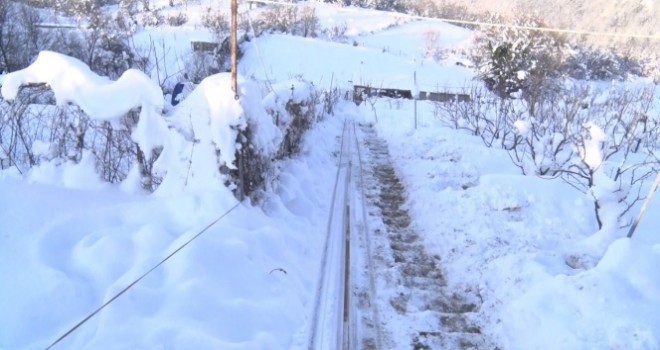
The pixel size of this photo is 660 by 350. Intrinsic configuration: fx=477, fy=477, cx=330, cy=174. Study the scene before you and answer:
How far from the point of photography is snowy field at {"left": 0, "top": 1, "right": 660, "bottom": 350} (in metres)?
3.41

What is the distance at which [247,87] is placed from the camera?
565cm

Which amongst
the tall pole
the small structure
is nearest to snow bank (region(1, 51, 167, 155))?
the tall pole

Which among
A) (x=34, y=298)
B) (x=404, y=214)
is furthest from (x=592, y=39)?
(x=34, y=298)

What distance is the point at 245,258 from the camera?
178 inches

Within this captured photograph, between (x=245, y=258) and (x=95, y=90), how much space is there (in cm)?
244

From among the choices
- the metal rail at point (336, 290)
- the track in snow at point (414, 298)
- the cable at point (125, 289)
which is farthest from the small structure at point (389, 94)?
the cable at point (125, 289)

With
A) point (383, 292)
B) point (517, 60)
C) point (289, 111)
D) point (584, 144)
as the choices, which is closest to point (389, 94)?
point (517, 60)

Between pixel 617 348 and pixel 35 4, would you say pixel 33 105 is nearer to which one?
pixel 617 348

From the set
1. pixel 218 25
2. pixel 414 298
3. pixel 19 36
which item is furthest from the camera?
pixel 218 25

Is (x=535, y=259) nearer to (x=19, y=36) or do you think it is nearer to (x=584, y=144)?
(x=584, y=144)

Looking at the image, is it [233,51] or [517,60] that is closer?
[233,51]

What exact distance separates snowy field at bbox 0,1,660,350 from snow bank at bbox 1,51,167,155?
0.03 m

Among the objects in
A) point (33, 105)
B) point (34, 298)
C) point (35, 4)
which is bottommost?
point (34, 298)

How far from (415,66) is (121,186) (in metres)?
42.4
